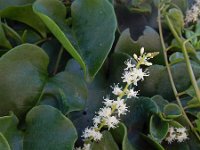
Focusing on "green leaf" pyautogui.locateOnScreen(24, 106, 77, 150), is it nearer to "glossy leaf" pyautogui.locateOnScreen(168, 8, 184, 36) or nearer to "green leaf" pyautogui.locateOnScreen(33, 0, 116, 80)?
"green leaf" pyautogui.locateOnScreen(33, 0, 116, 80)

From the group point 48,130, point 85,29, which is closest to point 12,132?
point 48,130

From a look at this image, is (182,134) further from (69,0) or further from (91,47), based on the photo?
(69,0)

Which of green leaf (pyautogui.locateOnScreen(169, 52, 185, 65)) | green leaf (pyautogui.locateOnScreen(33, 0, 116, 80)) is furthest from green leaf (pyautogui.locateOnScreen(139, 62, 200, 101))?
green leaf (pyautogui.locateOnScreen(33, 0, 116, 80))

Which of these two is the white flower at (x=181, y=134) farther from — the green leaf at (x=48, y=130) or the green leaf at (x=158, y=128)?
the green leaf at (x=48, y=130)

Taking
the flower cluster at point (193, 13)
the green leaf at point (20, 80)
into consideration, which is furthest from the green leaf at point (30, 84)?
the flower cluster at point (193, 13)

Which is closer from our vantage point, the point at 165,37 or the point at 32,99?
the point at 32,99

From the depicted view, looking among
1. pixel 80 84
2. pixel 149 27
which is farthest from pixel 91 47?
pixel 149 27
